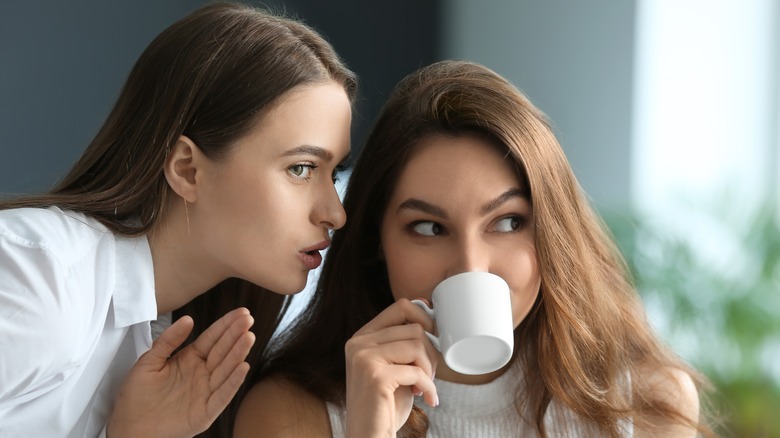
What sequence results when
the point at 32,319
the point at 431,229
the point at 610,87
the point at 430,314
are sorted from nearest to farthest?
1. the point at 32,319
2. the point at 430,314
3. the point at 431,229
4. the point at 610,87

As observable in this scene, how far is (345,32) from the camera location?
3.56 m

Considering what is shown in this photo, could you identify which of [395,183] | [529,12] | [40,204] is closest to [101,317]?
[40,204]

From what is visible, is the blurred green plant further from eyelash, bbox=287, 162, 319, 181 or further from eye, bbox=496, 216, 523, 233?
eyelash, bbox=287, 162, 319, 181

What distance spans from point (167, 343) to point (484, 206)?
50 centimetres

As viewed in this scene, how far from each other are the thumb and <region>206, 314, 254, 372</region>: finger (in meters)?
0.05

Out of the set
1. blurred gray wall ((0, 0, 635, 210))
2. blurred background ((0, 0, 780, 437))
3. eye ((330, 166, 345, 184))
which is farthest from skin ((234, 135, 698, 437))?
blurred gray wall ((0, 0, 635, 210))

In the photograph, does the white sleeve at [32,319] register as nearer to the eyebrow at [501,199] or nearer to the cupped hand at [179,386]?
the cupped hand at [179,386]

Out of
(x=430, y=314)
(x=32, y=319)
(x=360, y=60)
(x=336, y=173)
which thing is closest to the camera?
(x=32, y=319)

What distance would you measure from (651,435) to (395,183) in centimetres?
59

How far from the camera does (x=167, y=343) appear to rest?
1320mm

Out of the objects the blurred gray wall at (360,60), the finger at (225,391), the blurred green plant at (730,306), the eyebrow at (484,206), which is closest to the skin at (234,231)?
the finger at (225,391)

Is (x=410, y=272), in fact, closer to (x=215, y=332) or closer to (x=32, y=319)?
(x=215, y=332)

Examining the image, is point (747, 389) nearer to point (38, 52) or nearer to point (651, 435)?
point (651, 435)

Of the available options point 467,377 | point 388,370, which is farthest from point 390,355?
point 467,377
